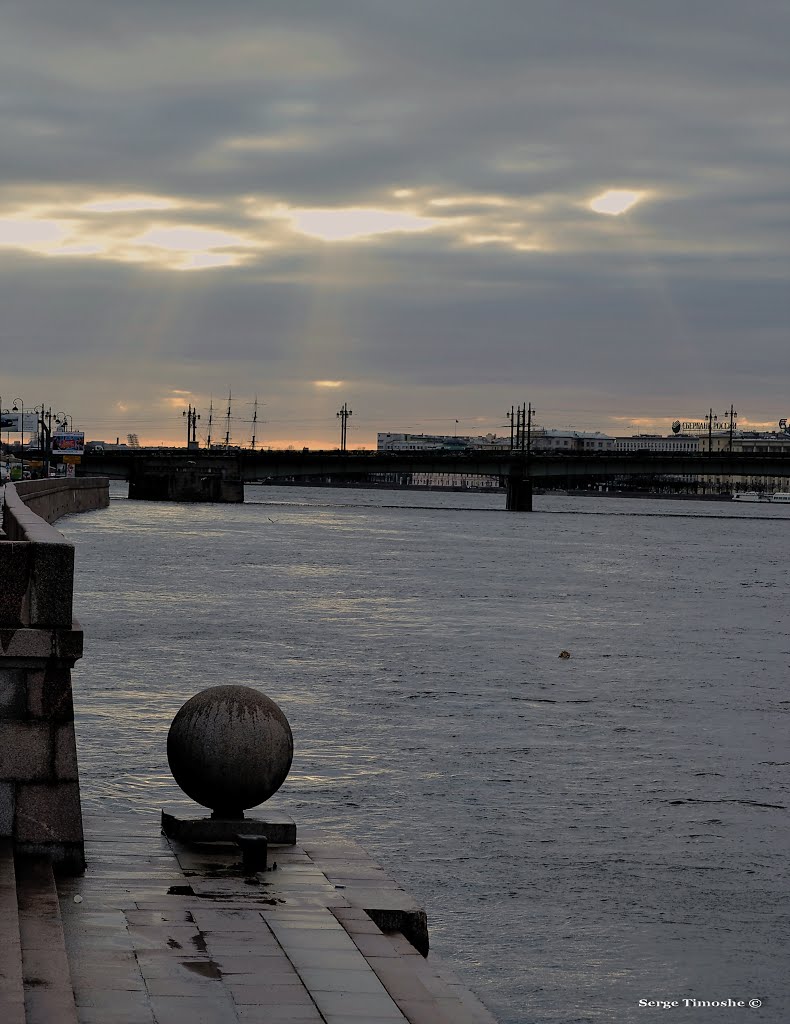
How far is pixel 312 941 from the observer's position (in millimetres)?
8852

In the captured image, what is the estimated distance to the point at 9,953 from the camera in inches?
308

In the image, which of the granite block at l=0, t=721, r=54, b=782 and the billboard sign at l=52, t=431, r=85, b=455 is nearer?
the granite block at l=0, t=721, r=54, b=782

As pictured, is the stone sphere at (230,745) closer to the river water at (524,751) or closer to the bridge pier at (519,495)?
the river water at (524,751)

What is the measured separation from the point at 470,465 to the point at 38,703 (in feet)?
453

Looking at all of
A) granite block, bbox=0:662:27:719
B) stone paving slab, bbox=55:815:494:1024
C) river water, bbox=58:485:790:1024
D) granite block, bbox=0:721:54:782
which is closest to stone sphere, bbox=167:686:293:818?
stone paving slab, bbox=55:815:494:1024

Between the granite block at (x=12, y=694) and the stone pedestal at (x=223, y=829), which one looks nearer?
the granite block at (x=12, y=694)

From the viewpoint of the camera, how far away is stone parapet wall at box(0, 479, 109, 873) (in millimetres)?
10102

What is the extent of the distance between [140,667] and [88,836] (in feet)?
50.8

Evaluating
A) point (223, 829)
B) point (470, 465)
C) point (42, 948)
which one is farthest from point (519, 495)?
point (42, 948)

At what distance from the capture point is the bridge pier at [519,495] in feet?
527

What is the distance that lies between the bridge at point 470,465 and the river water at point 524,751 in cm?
8414

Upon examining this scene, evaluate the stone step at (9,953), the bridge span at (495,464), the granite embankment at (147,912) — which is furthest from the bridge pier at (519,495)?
the stone step at (9,953)

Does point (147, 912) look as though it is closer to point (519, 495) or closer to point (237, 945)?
point (237, 945)

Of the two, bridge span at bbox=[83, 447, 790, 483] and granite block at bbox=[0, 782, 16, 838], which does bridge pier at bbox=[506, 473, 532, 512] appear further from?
granite block at bbox=[0, 782, 16, 838]
